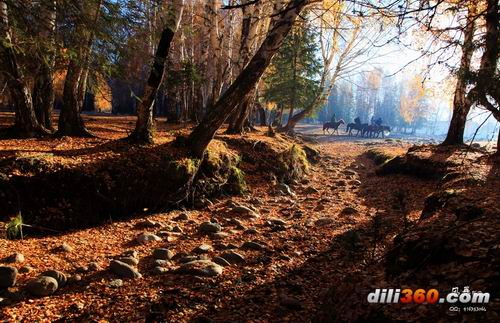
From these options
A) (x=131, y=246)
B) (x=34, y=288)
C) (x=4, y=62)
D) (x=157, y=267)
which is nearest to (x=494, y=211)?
(x=157, y=267)

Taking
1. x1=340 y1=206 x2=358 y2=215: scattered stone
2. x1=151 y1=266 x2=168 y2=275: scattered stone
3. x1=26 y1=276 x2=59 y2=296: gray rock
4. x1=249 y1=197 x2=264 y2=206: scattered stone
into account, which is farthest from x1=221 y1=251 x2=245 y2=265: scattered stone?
x1=340 y1=206 x2=358 y2=215: scattered stone

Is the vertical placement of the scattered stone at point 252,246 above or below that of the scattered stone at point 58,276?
below

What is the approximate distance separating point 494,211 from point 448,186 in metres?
3.08

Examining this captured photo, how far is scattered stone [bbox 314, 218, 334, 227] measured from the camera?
6922mm

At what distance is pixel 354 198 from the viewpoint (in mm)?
9508

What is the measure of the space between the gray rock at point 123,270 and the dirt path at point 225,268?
0.09m

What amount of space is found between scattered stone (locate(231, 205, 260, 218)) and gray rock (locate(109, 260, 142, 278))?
3.36 meters

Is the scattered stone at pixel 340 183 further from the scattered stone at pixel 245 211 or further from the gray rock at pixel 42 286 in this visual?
the gray rock at pixel 42 286

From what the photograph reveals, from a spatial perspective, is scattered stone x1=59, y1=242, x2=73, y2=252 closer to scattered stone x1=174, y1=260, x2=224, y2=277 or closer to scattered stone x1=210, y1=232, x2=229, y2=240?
scattered stone x1=174, y1=260, x2=224, y2=277

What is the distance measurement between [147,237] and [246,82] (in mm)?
4023

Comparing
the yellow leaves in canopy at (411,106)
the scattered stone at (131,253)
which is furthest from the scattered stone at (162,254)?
the yellow leaves in canopy at (411,106)

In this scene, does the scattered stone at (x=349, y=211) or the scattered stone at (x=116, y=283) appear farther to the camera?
the scattered stone at (x=349, y=211)

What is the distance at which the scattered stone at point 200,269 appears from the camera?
14.3ft

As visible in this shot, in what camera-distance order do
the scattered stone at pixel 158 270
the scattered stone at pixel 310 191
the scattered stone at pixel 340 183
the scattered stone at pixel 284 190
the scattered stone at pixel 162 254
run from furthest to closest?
the scattered stone at pixel 340 183 < the scattered stone at pixel 310 191 < the scattered stone at pixel 284 190 < the scattered stone at pixel 162 254 < the scattered stone at pixel 158 270
